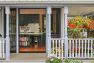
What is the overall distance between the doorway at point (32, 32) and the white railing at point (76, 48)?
243 centimetres

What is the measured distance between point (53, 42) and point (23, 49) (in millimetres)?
3109

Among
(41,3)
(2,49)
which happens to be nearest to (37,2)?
(41,3)

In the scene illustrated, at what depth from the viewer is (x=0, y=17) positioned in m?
16.4

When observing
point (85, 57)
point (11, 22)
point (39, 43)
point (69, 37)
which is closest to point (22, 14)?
point (11, 22)

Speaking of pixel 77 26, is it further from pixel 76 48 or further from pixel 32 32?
pixel 32 32

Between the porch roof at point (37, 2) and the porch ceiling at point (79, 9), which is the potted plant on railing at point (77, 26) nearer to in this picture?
the porch ceiling at point (79, 9)

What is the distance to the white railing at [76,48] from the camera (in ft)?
46.3

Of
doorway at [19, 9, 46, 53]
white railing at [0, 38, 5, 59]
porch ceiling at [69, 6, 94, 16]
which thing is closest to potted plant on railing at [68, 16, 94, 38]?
porch ceiling at [69, 6, 94, 16]

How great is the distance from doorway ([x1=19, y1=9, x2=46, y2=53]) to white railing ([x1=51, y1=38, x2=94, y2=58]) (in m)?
2.43

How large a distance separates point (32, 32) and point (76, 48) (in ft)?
11.5

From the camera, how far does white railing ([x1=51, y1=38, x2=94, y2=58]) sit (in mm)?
14125

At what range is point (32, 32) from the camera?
16844 millimetres

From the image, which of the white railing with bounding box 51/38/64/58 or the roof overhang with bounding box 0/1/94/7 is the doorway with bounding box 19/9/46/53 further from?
the roof overhang with bounding box 0/1/94/7

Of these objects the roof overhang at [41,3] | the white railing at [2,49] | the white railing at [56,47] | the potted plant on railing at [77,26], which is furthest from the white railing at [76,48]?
the white railing at [2,49]
